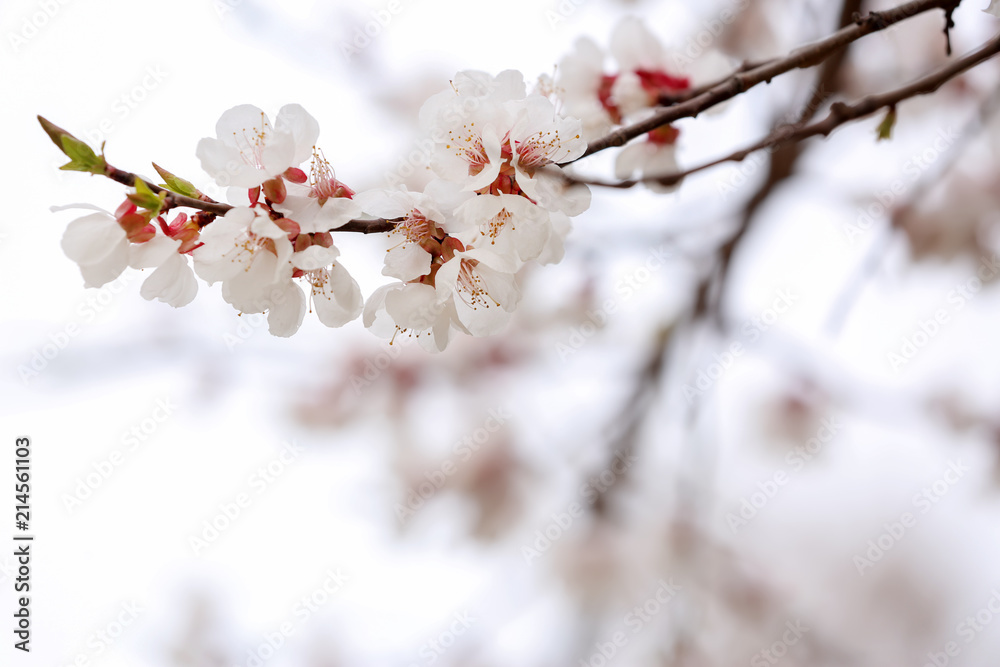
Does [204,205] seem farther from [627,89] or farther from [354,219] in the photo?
[627,89]

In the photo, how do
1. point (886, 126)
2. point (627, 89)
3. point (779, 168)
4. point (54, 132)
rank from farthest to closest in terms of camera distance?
point (779, 168)
point (627, 89)
point (886, 126)
point (54, 132)

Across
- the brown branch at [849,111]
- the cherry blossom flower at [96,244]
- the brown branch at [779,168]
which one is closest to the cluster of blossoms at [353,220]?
the cherry blossom flower at [96,244]

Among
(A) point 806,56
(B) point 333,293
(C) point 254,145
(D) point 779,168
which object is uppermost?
(D) point 779,168

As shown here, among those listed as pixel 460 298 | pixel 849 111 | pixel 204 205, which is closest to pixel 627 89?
pixel 849 111

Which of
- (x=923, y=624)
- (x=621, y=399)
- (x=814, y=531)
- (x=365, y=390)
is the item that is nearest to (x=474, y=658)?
(x=365, y=390)

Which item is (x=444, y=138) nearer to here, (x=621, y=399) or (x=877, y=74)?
(x=621, y=399)

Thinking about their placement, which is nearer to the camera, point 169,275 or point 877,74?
point 169,275

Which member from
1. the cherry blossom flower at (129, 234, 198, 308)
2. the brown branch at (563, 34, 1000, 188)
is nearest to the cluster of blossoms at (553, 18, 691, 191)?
the brown branch at (563, 34, 1000, 188)

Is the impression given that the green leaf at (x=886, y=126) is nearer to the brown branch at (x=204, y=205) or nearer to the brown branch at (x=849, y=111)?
the brown branch at (x=849, y=111)
